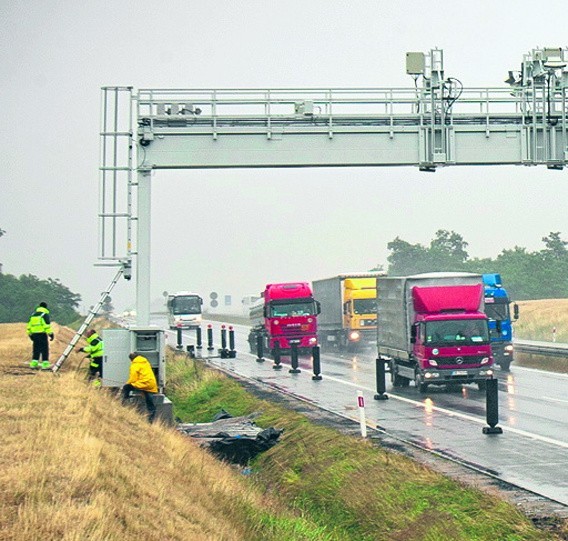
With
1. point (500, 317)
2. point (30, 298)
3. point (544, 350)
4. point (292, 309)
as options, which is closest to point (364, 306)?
point (292, 309)

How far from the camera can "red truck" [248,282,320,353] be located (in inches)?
1849

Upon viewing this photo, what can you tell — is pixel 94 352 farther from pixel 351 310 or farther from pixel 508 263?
pixel 508 263

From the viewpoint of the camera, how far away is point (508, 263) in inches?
4513

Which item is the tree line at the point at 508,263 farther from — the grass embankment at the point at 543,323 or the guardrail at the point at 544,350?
the guardrail at the point at 544,350

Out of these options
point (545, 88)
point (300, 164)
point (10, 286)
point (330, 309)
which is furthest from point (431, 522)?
point (10, 286)

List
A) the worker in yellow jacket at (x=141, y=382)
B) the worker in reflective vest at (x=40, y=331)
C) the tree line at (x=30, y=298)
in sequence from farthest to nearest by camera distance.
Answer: the tree line at (x=30, y=298) → the worker in reflective vest at (x=40, y=331) → the worker in yellow jacket at (x=141, y=382)

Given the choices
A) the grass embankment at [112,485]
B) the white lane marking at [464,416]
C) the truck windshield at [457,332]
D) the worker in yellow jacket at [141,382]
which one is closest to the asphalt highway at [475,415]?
the white lane marking at [464,416]

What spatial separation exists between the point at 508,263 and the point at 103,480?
10664cm

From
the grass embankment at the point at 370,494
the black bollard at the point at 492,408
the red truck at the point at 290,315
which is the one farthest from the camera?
the red truck at the point at 290,315

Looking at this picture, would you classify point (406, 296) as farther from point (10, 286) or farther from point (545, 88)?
point (10, 286)

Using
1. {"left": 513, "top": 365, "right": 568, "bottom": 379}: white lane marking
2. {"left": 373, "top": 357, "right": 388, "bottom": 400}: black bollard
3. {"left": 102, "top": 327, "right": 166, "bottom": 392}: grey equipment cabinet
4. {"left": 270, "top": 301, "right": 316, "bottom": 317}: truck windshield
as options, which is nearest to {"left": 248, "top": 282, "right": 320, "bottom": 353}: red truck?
{"left": 270, "top": 301, "right": 316, "bottom": 317}: truck windshield

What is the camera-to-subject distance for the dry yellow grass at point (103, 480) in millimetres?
9469

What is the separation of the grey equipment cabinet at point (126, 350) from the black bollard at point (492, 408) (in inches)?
328

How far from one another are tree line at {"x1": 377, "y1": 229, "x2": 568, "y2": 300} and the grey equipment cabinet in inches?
3276
